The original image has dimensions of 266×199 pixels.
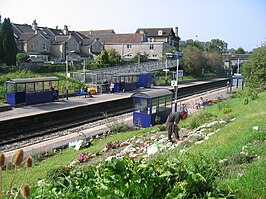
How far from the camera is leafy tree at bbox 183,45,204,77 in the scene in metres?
66.4

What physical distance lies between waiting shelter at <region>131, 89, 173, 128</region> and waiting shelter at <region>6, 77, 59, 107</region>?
10.3m

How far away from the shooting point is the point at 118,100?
32062mm

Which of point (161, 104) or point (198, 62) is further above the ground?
point (198, 62)

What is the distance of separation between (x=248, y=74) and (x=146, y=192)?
34742 millimetres

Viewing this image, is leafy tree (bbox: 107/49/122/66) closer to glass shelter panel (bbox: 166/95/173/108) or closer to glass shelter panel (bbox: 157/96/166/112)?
glass shelter panel (bbox: 166/95/173/108)

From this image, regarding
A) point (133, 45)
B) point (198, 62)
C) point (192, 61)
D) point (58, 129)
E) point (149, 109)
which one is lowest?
point (58, 129)

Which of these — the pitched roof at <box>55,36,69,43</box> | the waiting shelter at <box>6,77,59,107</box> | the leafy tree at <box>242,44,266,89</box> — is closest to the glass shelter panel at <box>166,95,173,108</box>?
the waiting shelter at <box>6,77,59,107</box>

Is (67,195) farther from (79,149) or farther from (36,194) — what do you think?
(79,149)

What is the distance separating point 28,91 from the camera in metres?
27.8

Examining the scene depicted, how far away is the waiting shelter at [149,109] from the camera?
21.7 metres

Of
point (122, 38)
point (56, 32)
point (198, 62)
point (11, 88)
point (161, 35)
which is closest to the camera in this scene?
point (11, 88)

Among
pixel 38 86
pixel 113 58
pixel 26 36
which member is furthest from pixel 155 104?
pixel 26 36

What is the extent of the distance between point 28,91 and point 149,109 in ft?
39.1

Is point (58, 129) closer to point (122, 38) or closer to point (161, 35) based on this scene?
point (122, 38)
